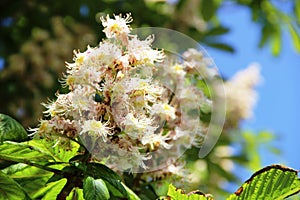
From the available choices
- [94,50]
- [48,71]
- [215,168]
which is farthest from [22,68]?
[94,50]

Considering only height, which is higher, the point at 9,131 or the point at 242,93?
the point at 242,93

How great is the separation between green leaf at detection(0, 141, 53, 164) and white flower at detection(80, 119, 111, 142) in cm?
9

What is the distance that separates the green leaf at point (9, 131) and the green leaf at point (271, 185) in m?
0.43

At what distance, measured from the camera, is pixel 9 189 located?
3.49 ft

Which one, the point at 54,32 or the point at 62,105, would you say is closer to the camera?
the point at 62,105

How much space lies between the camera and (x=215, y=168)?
2408 millimetres

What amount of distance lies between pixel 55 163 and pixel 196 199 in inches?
11.6

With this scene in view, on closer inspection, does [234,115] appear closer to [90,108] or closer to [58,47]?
[58,47]

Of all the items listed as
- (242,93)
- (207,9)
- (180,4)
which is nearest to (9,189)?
(207,9)

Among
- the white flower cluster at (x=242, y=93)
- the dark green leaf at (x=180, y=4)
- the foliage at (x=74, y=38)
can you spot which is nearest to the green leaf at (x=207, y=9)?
the foliage at (x=74, y=38)

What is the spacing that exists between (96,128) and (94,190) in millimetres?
123

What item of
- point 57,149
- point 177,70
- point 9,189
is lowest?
point 9,189

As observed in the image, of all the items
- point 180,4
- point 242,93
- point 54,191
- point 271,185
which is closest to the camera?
point 271,185

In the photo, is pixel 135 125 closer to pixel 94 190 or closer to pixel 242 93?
pixel 94 190
